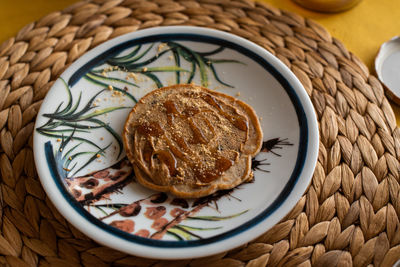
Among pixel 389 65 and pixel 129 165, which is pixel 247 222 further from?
pixel 389 65

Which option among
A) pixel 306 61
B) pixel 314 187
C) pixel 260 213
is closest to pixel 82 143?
pixel 260 213

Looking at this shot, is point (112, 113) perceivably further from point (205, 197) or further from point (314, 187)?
point (314, 187)

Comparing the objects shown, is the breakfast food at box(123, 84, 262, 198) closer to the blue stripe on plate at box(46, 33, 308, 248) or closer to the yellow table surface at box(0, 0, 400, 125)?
the blue stripe on plate at box(46, 33, 308, 248)

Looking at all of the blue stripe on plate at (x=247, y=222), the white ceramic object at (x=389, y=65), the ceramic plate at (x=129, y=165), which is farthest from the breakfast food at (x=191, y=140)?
the white ceramic object at (x=389, y=65)

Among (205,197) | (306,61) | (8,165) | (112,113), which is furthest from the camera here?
(306,61)

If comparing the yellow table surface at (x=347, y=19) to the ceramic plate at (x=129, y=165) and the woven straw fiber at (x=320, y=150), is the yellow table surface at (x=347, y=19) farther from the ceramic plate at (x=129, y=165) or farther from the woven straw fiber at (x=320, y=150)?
the ceramic plate at (x=129, y=165)

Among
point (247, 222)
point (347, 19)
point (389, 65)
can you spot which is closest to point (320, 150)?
point (247, 222)
